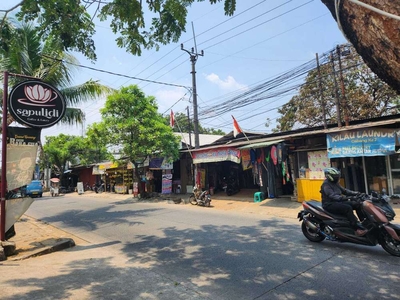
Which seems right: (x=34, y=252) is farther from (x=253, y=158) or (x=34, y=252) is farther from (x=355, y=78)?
(x=355, y=78)

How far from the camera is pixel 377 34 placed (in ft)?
6.34

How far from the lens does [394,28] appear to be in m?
1.84

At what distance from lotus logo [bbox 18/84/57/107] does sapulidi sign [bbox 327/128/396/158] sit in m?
9.84

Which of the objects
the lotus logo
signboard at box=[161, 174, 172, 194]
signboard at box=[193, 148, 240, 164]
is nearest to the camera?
the lotus logo

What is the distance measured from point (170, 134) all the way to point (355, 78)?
1371 cm

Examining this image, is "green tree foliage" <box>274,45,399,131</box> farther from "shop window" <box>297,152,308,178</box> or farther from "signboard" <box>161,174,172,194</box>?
"signboard" <box>161,174,172,194</box>

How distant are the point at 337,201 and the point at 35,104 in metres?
7.02

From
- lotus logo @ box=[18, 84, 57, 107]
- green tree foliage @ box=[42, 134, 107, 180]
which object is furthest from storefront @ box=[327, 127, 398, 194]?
green tree foliage @ box=[42, 134, 107, 180]

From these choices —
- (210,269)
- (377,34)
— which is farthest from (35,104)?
(377,34)

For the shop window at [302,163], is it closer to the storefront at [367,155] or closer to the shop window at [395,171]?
the storefront at [367,155]

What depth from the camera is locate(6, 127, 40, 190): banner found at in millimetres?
6441

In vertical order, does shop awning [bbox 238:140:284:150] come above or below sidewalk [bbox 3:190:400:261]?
above

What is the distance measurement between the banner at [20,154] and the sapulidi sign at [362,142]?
33.4ft

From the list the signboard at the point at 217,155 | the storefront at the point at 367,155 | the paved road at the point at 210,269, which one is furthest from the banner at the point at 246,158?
the paved road at the point at 210,269
